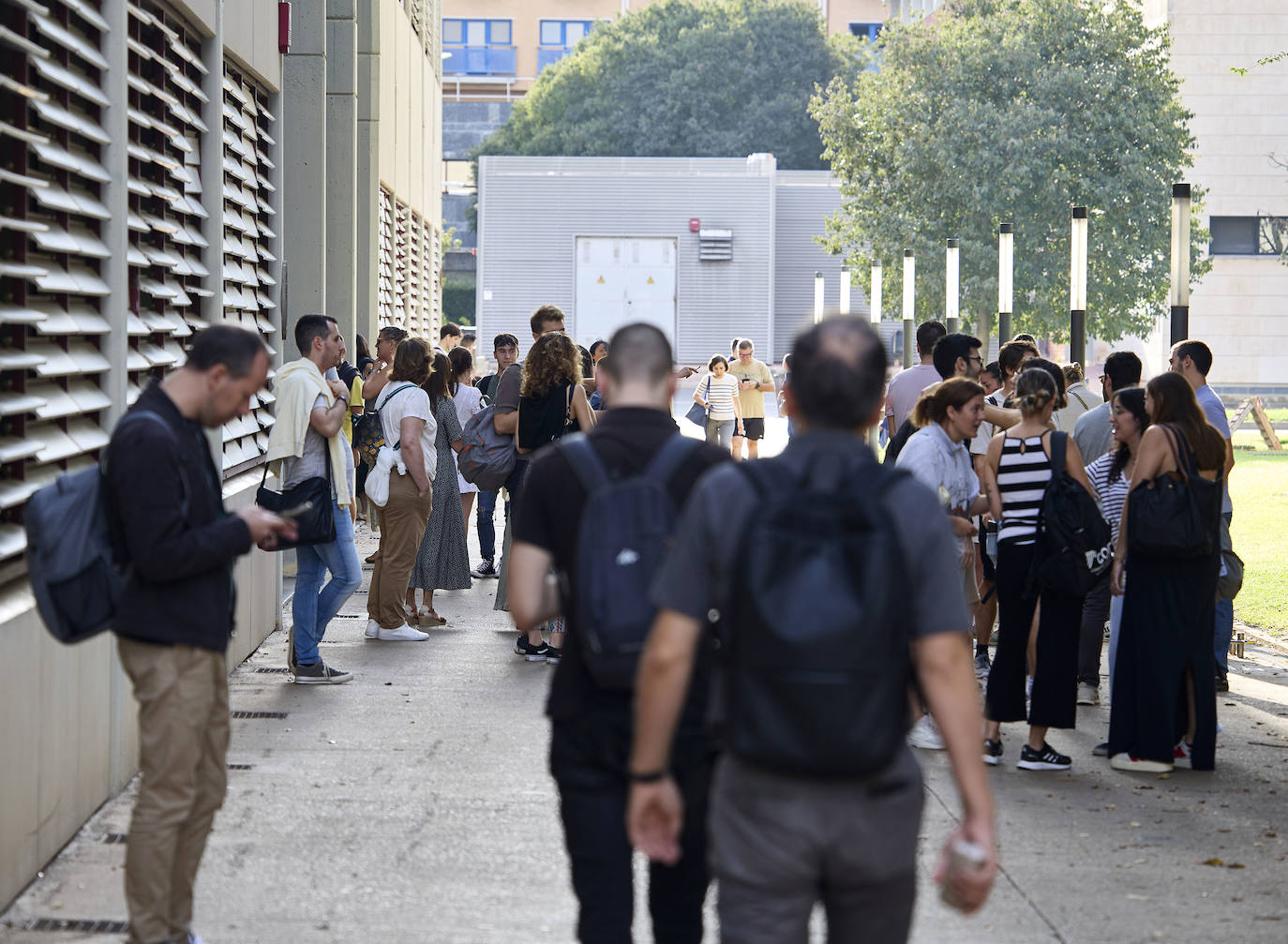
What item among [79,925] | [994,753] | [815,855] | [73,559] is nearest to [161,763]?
[73,559]

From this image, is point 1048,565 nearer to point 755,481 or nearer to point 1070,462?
point 1070,462

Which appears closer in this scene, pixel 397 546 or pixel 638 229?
pixel 397 546

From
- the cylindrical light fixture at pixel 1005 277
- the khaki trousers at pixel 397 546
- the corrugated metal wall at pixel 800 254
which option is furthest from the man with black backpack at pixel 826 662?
the corrugated metal wall at pixel 800 254

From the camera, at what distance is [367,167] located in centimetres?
2008

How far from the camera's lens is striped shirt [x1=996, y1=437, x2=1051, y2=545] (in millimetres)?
7648

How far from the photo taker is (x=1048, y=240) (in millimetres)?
43031

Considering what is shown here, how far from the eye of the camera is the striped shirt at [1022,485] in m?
7.65

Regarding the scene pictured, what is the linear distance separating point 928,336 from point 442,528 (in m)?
3.50

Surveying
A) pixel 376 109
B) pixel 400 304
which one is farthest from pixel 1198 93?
pixel 376 109

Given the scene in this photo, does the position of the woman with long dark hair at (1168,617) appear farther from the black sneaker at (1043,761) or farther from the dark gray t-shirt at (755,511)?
the dark gray t-shirt at (755,511)

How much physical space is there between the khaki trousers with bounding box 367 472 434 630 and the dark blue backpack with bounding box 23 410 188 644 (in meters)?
6.08

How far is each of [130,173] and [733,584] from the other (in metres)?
5.92

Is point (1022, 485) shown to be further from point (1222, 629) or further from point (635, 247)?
point (635, 247)

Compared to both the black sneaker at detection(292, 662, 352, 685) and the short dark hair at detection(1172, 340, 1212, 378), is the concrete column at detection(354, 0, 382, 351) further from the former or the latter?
the short dark hair at detection(1172, 340, 1212, 378)
